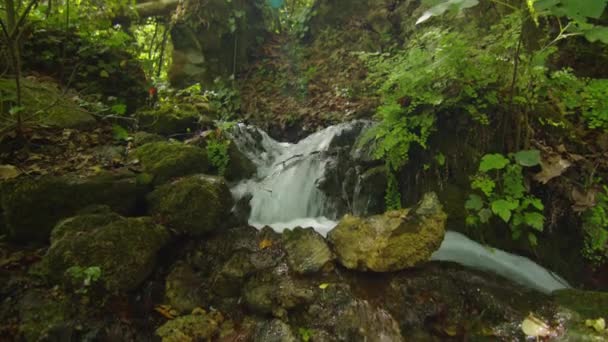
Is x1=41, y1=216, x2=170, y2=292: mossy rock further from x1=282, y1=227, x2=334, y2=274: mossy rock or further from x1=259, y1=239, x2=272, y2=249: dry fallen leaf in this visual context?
x1=282, y1=227, x2=334, y2=274: mossy rock

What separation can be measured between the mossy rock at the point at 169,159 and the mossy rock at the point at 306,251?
1780 mm

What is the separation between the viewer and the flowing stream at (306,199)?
131 inches

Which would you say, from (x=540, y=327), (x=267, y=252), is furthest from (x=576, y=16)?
(x=267, y=252)

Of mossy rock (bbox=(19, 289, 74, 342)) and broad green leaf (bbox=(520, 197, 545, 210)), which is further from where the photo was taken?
broad green leaf (bbox=(520, 197, 545, 210))

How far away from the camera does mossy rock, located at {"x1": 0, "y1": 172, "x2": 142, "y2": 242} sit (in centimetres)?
316

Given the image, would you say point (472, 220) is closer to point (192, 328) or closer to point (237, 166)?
point (192, 328)

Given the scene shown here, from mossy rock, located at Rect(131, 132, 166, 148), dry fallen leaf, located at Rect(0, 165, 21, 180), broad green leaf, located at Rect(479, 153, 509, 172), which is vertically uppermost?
mossy rock, located at Rect(131, 132, 166, 148)

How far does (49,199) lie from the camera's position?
3.31 metres

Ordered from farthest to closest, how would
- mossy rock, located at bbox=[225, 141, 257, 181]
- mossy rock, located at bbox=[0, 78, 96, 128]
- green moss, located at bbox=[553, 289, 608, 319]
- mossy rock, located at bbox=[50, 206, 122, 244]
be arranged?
mossy rock, located at bbox=[225, 141, 257, 181]
mossy rock, located at bbox=[0, 78, 96, 128]
mossy rock, located at bbox=[50, 206, 122, 244]
green moss, located at bbox=[553, 289, 608, 319]

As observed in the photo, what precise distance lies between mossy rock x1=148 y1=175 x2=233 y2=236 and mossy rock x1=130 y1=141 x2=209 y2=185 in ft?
1.35

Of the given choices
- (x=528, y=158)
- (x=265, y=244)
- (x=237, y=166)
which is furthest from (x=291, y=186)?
(x=528, y=158)

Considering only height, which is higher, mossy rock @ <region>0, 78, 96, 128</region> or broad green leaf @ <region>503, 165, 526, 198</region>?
mossy rock @ <region>0, 78, 96, 128</region>

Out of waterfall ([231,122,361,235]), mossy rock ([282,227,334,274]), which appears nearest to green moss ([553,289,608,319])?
mossy rock ([282,227,334,274])

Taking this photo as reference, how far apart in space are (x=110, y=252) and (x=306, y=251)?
1.84 meters
